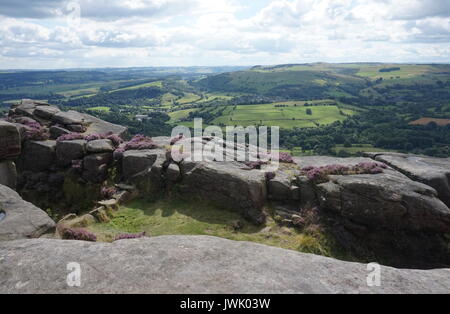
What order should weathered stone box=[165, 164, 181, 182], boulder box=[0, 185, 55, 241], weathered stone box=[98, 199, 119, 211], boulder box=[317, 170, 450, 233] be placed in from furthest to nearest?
weathered stone box=[165, 164, 181, 182] → weathered stone box=[98, 199, 119, 211] → boulder box=[317, 170, 450, 233] → boulder box=[0, 185, 55, 241]

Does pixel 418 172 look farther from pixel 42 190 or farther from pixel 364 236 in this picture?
pixel 42 190

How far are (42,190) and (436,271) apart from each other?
1006 inches

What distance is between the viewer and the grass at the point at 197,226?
1731 centimetres

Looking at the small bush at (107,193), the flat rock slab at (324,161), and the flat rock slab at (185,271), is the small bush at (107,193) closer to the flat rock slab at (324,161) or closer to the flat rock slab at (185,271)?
the flat rock slab at (185,271)

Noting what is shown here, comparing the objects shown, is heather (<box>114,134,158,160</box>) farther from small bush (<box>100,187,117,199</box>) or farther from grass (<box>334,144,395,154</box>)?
grass (<box>334,144,395,154</box>)

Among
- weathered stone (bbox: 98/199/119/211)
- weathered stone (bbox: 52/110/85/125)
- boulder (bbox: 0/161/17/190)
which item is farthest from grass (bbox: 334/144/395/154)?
boulder (bbox: 0/161/17/190)

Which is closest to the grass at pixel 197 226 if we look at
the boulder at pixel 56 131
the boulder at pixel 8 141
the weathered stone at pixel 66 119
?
the boulder at pixel 8 141

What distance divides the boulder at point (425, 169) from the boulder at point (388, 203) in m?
2.31

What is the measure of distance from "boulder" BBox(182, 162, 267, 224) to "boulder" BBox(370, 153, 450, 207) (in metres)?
10.5

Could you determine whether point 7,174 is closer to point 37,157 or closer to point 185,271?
point 37,157

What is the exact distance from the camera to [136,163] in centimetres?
2391

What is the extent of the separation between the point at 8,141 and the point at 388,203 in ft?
84.1

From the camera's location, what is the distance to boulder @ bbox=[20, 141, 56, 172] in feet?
81.8
